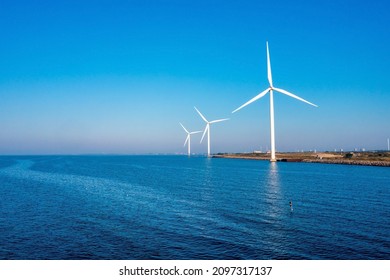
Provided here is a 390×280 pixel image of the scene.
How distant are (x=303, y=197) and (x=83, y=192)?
115ft

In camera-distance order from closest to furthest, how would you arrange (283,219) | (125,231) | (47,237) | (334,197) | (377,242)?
1. (377,242)
2. (47,237)
3. (125,231)
4. (283,219)
5. (334,197)

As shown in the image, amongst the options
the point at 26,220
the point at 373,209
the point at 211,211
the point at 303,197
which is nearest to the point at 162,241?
the point at 211,211

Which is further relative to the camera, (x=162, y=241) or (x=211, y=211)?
(x=211, y=211)

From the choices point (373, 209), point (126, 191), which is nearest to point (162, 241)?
point (373, 209)

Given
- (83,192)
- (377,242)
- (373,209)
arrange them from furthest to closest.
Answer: (83,192), (373,209), (377,242)

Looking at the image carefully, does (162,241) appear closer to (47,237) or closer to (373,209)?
(47,237)

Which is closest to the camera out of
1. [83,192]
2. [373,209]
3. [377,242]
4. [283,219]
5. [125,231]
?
[377,242]

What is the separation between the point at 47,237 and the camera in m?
29.8

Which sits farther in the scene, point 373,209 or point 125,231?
point 373,209

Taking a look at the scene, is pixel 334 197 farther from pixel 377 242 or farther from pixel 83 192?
pixel 83 192

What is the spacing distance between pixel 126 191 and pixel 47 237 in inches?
1311

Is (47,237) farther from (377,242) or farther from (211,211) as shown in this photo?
(377,242)
